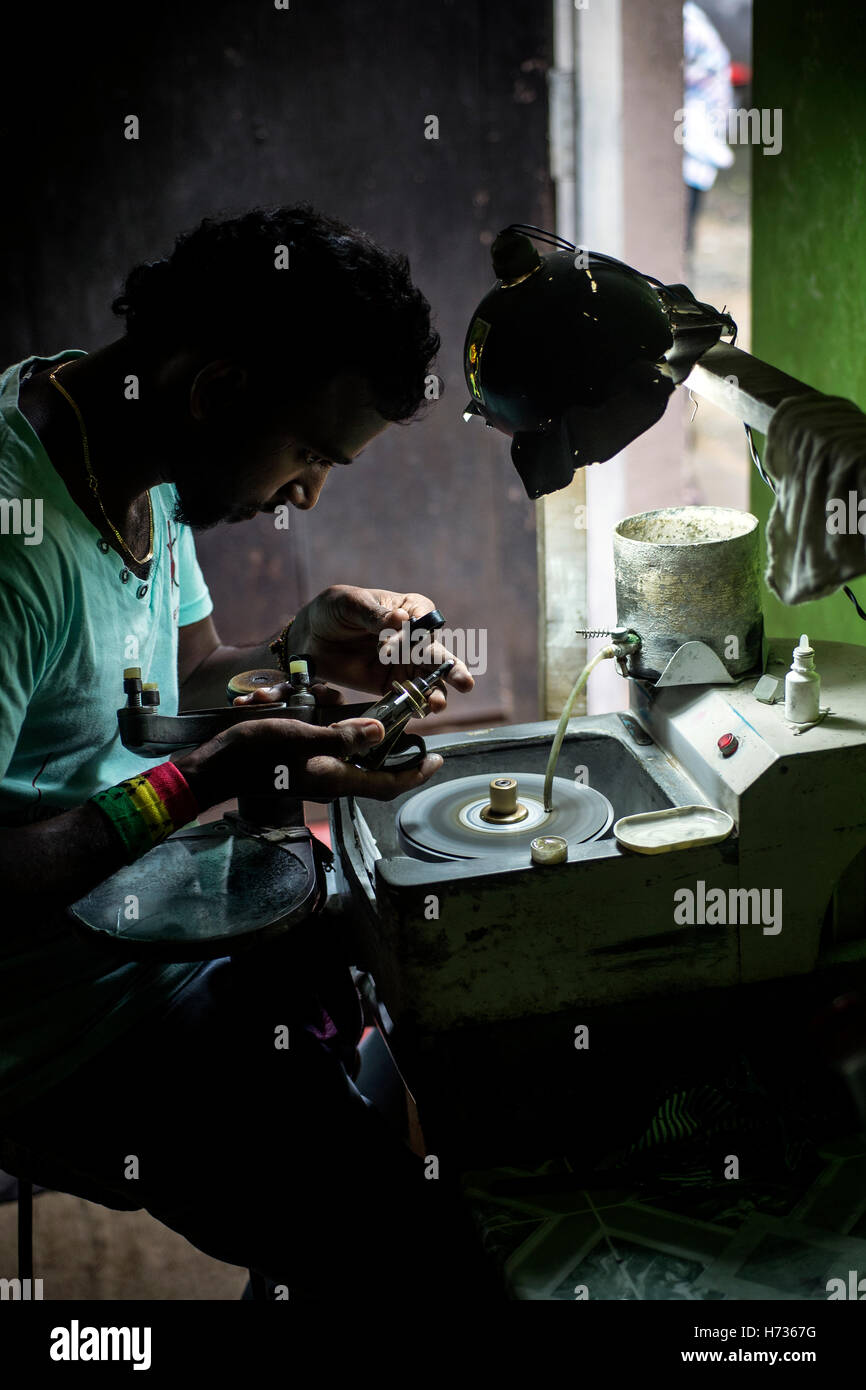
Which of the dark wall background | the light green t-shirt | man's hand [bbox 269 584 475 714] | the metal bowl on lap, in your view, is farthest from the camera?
the dark wall background

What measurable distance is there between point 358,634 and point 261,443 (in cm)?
45

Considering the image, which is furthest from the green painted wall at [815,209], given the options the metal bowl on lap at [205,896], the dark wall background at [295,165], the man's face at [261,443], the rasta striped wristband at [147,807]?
the rasta striped wristband at [147,807]

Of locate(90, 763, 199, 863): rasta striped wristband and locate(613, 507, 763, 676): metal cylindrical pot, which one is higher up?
locate(613, 507, 763, 676): metal cylindrical pot

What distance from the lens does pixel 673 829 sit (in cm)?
154

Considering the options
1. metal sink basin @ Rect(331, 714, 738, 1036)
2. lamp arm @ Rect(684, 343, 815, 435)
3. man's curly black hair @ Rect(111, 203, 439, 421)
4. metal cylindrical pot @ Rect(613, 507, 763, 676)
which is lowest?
metal sink basin @ Rect(331, 714, 738, 1036)

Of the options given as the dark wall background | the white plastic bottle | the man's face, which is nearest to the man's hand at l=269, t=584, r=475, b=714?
the man's face

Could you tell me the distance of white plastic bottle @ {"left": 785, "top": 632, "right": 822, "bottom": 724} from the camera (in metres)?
1.56

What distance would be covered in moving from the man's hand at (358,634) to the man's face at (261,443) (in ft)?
0.87

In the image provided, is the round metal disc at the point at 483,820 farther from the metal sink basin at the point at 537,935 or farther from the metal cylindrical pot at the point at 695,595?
the metal cylindrical pot at the point at 695,595

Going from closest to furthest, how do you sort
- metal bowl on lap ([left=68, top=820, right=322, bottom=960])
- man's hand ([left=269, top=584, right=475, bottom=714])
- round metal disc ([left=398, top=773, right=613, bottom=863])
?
1. metal bowl on lap ([left=68, top=820, right=322, bottom=960])
2. round metal disc ([left=398, top=773, right=613, bottom=863])
3. man's hand ([left=269, top=584, right=475, bottom=714])

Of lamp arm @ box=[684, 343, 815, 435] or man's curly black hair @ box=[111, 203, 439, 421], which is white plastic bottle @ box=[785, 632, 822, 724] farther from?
man's curly black hair @ box=[111, 203, 439, 421]

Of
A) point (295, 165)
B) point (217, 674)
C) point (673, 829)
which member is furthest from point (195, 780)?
point (295, 165)

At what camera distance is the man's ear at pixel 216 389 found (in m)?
1.62

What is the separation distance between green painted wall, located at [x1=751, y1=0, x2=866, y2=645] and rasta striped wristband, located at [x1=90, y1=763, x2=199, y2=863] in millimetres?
1455
